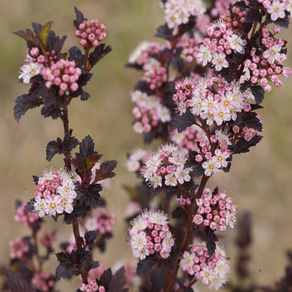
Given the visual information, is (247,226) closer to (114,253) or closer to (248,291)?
(248,291)

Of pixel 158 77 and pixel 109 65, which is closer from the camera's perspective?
pixel 158 77

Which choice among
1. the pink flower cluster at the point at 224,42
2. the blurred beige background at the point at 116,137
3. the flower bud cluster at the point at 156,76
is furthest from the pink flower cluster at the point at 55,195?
the blurred beige background at the point at 116,137

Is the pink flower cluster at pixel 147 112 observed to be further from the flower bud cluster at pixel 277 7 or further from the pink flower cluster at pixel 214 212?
the flower bud cluster at pixel 277 7

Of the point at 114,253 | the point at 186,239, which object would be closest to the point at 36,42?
the point at 186,239

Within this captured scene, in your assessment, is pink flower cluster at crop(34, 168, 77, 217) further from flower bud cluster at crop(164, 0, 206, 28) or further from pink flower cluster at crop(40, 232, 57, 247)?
flower bud cluster at crop(164, 0, 206, 28)

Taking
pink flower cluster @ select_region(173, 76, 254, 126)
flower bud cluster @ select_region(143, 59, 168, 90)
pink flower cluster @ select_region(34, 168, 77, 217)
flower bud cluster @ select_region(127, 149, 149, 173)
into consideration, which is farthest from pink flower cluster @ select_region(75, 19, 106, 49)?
flower bud cluster @ select_region(127, 149, 149, 173)
